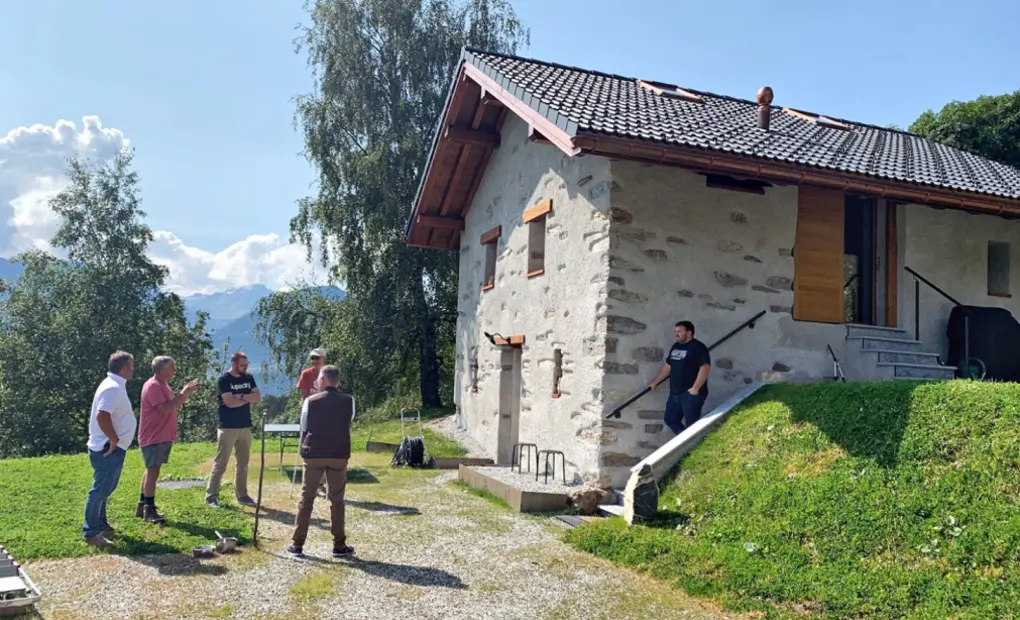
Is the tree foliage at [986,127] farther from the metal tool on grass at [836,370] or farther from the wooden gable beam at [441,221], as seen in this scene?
the metal tool on grass at [836,370]

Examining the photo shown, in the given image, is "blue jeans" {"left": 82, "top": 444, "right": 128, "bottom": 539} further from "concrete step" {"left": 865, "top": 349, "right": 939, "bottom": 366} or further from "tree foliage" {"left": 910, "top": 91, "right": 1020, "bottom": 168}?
"tree foliage" {"left": 910, "top": 91, "right": 1020, "bottom": 168}

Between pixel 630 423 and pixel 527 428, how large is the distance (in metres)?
2.44

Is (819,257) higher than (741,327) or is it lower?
higher

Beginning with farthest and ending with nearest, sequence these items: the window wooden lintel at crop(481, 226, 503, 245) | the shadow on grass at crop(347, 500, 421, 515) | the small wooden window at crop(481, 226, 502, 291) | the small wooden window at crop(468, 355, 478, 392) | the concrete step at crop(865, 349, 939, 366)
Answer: the small wooden window at crop(468, 355, 478, 392) → the small wooden window at crop(481, 226, 502, 291) → the window wooden lintel at crop(481, 226, 503, 245) → the concrete step at crop(865, 349, 939, 366) → the shadow on grass at crop(347, 500, 421, 515)

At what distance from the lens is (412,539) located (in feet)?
22.7

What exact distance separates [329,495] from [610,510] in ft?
9.97

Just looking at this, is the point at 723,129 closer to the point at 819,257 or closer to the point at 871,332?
the point at 819,257

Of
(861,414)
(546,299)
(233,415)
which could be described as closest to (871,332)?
Result: (861,414)

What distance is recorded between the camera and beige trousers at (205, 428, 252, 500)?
790 centimetres

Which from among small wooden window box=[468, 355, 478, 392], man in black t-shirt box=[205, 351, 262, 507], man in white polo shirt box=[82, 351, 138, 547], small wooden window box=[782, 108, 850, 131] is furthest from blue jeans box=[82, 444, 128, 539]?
small wooden window box=[782, 108, 850, 131]

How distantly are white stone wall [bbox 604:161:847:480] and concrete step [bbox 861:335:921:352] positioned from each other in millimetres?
419

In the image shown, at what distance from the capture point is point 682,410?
8.45 m

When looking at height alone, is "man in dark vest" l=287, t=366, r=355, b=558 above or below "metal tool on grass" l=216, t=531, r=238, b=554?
above

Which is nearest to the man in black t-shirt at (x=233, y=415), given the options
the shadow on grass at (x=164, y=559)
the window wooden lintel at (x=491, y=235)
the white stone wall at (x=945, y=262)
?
the shadow on grass at (x=164, y=559)
